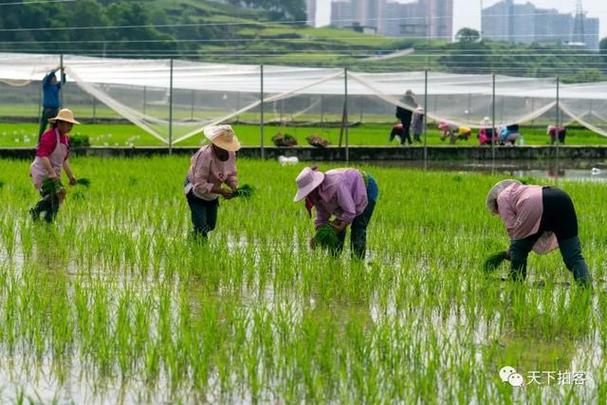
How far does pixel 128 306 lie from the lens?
5.82 m

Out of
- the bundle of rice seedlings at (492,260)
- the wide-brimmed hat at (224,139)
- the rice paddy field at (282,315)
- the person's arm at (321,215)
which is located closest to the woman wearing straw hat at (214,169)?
the wide-brimmed hat at (224,139)

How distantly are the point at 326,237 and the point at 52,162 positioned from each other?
272cm

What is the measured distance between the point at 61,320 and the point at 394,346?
1.46 m

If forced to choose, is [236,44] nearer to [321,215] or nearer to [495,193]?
[321,215]

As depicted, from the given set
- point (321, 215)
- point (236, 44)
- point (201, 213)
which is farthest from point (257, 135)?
point (236, 44)

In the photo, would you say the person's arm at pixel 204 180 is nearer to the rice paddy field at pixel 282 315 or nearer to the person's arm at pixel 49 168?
the rice paddy field at pixel 282 315

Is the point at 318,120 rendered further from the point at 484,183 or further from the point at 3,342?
the point at 3,342

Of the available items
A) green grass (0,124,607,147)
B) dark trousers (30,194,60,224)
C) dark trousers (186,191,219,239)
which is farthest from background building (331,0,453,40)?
dark trousers (186,191,219,239)

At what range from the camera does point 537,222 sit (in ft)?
21.7

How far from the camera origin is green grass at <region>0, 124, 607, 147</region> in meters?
22.1

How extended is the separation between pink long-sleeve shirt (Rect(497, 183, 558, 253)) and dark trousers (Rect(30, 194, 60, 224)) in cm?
360

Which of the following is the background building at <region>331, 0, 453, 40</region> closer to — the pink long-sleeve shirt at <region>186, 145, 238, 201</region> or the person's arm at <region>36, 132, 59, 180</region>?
the person's arm at <region>36, 132, 59, 180</region>

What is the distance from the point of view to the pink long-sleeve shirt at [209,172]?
26.0 feet

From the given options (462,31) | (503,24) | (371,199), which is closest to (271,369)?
(371,199)
